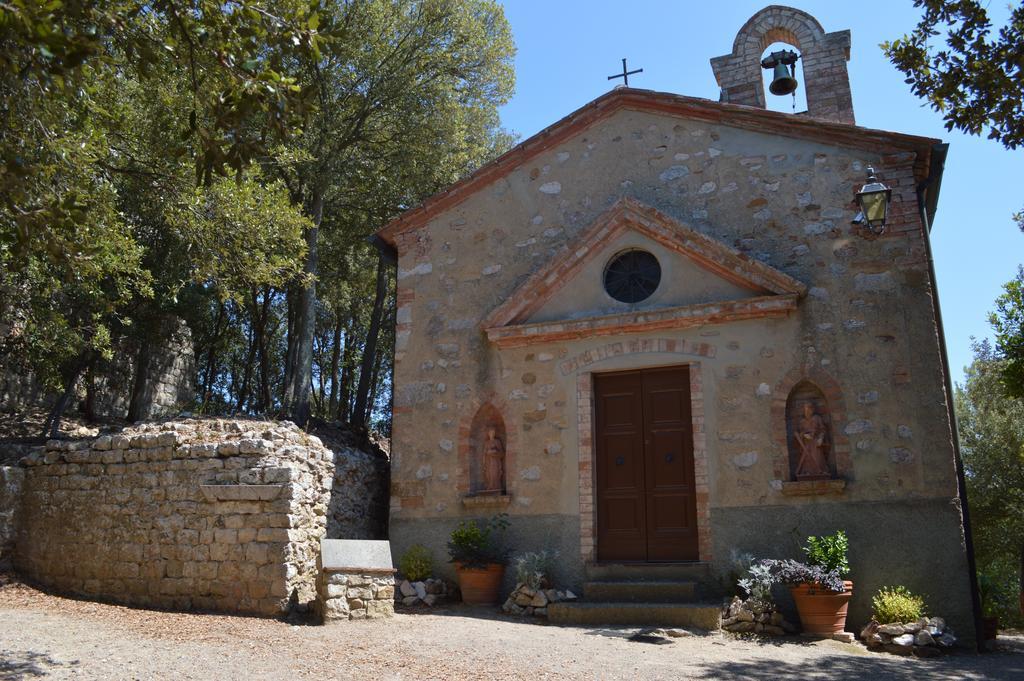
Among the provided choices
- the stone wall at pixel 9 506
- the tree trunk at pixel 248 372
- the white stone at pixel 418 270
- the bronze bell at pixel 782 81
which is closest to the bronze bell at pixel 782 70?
the bronze bell at pixel 782 81

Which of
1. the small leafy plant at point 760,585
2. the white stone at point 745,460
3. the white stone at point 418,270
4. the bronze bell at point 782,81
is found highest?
the bronze bell at point 782,81

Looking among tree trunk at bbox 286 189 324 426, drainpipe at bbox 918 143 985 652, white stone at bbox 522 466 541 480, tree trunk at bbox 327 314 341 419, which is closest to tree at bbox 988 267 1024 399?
drainpipe at bbox 918 143 985 652

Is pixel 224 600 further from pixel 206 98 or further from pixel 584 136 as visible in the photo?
pixel 584 136

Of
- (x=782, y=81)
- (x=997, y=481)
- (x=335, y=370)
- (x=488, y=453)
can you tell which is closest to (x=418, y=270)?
(x=488, y=453)

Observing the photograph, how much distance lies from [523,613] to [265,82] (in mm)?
6847

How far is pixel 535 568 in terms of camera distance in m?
10.3

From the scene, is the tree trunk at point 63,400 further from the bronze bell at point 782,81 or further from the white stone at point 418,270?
the bronze bell at point 782,81

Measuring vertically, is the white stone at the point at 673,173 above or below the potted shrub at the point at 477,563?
above

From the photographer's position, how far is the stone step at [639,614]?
8.78 meters

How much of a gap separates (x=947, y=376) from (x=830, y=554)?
263cm

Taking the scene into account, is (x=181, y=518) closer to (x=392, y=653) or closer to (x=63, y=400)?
(x=392, y=653)

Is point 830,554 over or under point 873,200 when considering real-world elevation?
under

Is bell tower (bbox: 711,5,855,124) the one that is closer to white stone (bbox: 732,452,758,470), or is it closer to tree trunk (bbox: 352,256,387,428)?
white stone (bbox: 732,452,758,470)

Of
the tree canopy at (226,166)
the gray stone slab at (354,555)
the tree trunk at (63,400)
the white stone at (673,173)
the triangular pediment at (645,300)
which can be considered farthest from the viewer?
the tree trunk at (63,400)
